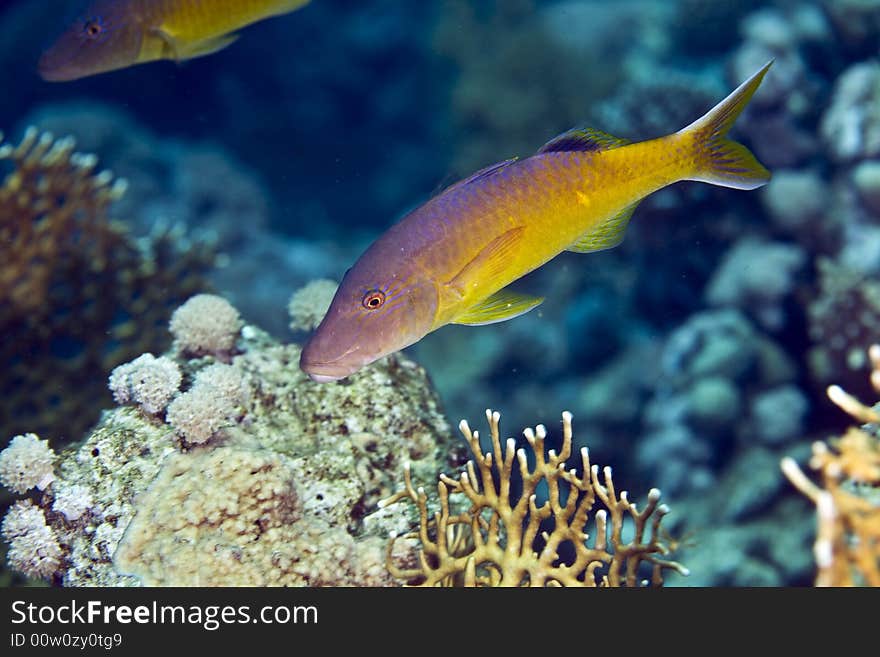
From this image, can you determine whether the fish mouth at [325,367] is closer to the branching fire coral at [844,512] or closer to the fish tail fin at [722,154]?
the branching fire coral at [844,512]

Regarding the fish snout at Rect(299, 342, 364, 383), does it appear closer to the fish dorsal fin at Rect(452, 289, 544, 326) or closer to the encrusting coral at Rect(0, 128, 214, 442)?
the fish dorsal fin at Rect(452, 289, 544, 326)

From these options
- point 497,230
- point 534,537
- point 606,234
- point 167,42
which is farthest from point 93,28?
point 534,537

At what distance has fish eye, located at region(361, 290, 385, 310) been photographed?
287 centimetres

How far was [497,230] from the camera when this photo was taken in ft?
9.94

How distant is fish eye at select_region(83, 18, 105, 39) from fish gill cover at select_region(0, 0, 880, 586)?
0.36ft

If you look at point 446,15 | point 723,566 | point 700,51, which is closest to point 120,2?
point 723,566

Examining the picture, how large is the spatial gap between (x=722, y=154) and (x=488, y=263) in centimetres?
134

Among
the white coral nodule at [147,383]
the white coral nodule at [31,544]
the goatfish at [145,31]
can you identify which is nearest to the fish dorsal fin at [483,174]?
the white coral nodule at [147,383]

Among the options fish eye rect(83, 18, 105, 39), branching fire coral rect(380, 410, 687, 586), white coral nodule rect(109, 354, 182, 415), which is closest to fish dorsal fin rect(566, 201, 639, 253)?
branching fire coral rect(380, 410, 687, 586)

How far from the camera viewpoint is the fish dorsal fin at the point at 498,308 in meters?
3.04

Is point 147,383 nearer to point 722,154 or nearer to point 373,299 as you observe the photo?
point 373,299

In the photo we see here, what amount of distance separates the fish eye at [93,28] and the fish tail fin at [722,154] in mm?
3948
